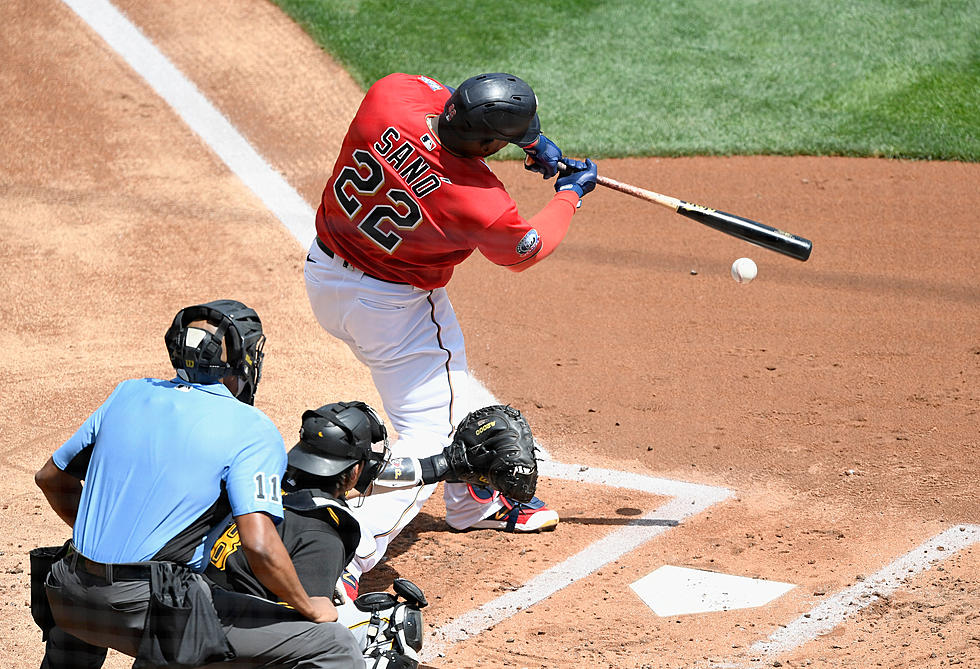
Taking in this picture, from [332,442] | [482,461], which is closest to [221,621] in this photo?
[332,442]

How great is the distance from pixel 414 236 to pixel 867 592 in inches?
88.5

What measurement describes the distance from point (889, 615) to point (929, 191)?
4.76 m

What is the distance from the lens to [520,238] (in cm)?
414

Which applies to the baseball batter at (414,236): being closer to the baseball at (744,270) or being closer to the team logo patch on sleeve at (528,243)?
the team logo patch on sleeve at (528,243)

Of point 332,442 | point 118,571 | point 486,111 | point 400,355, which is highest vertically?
point 486,111

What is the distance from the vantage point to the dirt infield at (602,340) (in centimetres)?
431

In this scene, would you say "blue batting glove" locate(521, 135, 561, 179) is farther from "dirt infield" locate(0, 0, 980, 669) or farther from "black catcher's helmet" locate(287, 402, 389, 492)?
"black catcher's helmet" locate(287, 402, 389, 492)

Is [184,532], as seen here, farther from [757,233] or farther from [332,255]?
[757,233]

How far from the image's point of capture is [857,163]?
836 centimetres

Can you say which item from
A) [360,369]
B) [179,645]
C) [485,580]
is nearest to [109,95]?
[360,369]

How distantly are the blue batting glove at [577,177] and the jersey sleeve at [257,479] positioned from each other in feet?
7.21

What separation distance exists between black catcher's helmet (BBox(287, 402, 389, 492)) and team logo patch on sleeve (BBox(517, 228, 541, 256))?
44.6 inches

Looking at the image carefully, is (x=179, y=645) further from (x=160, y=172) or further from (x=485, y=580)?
(x=160, y=172)

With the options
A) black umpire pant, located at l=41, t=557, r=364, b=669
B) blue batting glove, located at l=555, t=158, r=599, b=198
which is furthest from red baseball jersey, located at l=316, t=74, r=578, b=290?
black umpire pant, located at l=41, t=557, r=364, b=669
